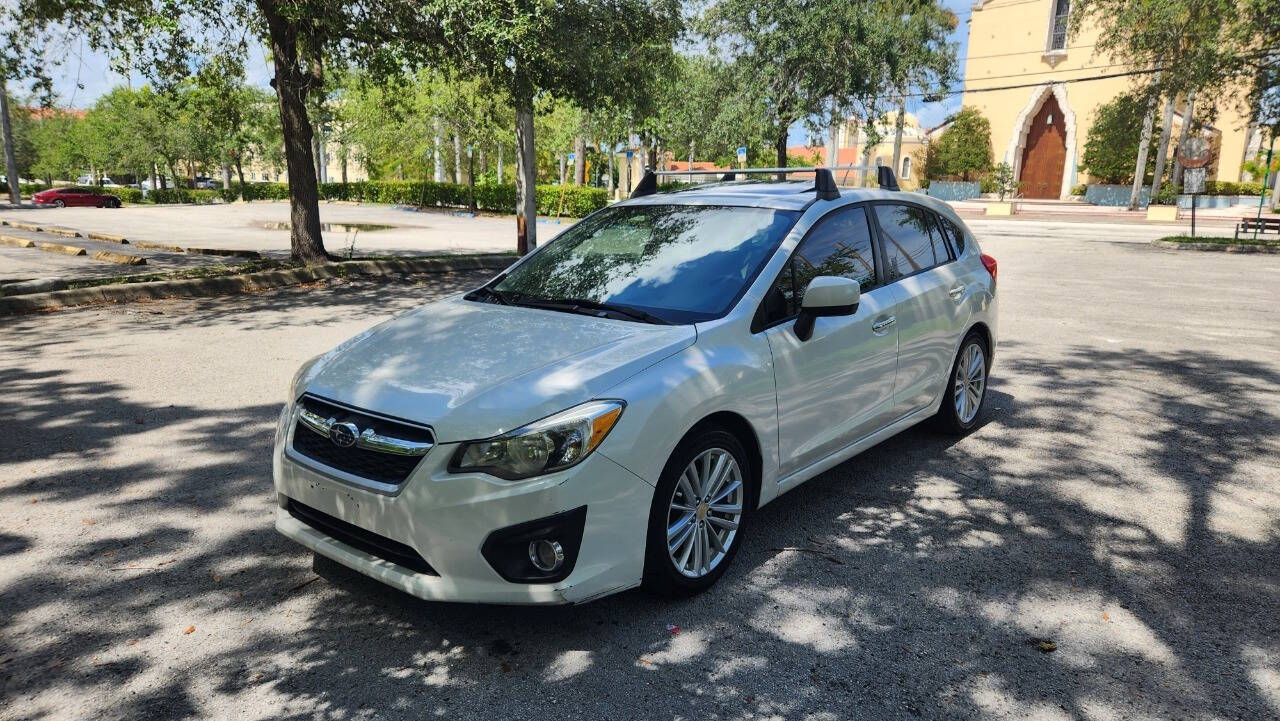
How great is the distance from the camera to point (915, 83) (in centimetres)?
2623

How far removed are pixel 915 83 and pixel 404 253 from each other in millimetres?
17307

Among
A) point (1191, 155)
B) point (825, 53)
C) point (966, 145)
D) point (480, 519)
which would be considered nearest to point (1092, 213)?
point (1191, 155)

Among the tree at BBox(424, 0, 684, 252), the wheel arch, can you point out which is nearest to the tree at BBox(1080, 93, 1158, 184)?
the tree at BBox(424, 0, 684, 252)

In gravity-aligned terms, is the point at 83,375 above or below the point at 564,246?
below

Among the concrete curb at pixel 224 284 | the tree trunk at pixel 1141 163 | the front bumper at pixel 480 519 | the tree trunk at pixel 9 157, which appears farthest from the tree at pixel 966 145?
the front bumper at pixel 480 519

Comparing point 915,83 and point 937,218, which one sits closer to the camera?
point 937,218

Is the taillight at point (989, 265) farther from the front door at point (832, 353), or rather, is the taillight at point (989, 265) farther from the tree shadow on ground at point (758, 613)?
the front door at point (832, 353)

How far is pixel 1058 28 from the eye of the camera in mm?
49406

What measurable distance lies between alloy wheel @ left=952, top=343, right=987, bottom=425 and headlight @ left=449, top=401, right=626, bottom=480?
3.40 m

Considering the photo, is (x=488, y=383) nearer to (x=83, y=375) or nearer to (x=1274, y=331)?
(x=83, y=375)

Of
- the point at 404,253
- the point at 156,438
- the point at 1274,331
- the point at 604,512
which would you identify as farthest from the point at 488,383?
the point at 404,253

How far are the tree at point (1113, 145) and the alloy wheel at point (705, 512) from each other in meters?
48.1

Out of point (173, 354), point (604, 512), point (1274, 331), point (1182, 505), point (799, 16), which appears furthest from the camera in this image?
point (799, 16)

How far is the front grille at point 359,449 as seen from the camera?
2.98 meters
